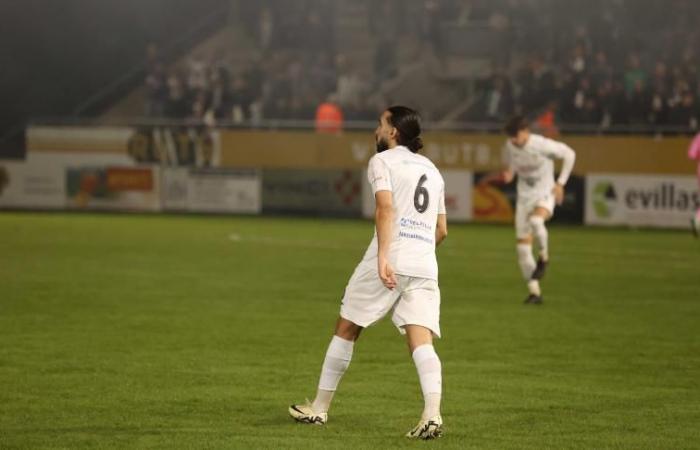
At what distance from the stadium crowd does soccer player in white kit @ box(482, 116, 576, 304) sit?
14.6 meters

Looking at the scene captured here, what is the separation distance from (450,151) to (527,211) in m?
15.0

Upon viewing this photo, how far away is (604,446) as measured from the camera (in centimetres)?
815

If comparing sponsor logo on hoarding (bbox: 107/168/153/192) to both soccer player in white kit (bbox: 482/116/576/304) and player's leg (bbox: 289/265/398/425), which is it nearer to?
soccer player in white kit (bbox: 482/116/576/304)

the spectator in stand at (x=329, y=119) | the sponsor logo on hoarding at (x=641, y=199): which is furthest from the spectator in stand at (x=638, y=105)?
the spectator in stand at (x=329, y=119)

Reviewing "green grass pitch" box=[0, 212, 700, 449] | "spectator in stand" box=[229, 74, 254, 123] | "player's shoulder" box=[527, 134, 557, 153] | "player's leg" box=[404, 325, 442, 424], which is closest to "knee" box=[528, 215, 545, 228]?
"player's shoulder" box=[527, 134, 557, 153]

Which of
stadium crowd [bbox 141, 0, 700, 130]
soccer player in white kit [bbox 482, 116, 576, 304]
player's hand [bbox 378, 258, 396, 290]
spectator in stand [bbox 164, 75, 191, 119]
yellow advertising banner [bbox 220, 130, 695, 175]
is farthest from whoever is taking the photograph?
spectator in stand [bbox 164, 75, 191, 119]

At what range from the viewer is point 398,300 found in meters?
8.35

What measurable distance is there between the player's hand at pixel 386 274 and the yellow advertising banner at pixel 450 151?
917 inches

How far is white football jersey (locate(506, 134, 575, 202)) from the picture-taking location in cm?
1744

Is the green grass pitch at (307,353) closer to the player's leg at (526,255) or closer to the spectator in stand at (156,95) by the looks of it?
the player's leg at (526,255)

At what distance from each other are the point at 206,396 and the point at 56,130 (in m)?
26.9

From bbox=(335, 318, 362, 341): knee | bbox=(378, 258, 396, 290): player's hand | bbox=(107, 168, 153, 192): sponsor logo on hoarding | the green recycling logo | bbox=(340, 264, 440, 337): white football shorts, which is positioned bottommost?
bbox=(107, 168, 153, 192): sponsor logo on hoarding

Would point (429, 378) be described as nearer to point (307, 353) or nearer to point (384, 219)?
point (384, 219)

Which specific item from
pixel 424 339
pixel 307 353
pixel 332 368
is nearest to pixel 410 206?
pixel 424 339
